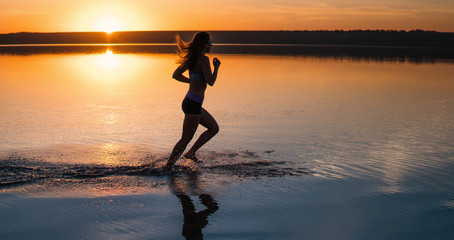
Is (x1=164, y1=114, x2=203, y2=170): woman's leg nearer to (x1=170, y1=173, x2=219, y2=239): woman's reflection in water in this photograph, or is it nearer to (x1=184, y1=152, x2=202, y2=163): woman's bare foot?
(x1=170, y1=173, x2=219, y2=239): woman's reflection in water

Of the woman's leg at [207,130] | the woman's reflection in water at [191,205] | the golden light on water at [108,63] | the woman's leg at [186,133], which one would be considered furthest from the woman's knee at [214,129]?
the golden light on water at [108,63]

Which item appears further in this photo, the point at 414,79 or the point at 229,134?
the point at 414,79

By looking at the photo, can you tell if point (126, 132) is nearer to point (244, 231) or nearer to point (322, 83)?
point (244, 231)

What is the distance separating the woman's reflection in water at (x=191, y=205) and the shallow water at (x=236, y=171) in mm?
19

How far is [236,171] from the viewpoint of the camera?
6.67m

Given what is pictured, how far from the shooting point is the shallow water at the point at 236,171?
4.67 metres

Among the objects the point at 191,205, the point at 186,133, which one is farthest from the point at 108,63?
the point at 191,205

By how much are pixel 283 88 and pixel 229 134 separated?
25.8 ft

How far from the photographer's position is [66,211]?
498cm

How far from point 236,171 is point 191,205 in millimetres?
1551

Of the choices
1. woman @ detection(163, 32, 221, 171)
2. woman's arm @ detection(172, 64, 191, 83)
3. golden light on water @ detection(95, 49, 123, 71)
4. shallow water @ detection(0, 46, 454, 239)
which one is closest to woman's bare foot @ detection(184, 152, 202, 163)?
shallow water @ detection(0, 46, 454, 239)

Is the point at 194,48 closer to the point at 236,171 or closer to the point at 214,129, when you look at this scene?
the point at 214,129

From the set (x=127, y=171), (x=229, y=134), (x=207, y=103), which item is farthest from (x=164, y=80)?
(x=127, y=171)

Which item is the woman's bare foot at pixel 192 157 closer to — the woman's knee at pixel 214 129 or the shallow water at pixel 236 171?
the shallow water at pixel 236 171
